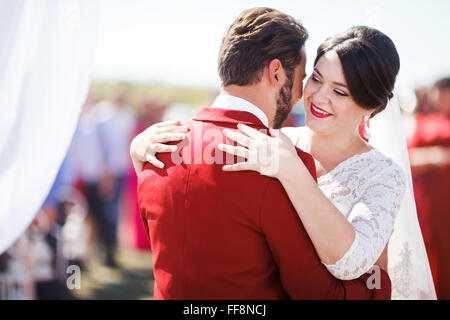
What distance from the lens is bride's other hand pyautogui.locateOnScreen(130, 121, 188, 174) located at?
164cm

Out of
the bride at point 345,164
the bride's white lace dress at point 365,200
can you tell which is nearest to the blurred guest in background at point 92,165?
the bride at point 345,164

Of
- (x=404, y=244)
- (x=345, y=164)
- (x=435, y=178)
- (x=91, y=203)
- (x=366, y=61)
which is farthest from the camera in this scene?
(x=91, y=203)

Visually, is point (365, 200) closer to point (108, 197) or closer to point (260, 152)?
point (260, 152)

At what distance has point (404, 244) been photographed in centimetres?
254

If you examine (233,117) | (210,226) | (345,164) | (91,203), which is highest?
(233,117)

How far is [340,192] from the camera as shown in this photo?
7.00 ft

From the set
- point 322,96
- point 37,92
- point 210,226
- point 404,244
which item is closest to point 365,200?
point 322,96

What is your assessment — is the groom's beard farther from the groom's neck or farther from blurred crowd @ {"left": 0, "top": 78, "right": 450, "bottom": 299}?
blurred crowd @ {"left": 0, "top": 78, "right": 450, "bottom": 299}

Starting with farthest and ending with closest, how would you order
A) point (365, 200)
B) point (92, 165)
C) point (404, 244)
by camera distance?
1. point (92, 165)
2. point (404, 244)
3. point (365, 200)

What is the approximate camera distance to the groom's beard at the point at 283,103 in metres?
1.71

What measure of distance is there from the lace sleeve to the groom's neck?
534mm

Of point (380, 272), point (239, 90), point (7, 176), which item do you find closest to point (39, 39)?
point (7, 176)

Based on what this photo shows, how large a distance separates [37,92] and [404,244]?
205cm

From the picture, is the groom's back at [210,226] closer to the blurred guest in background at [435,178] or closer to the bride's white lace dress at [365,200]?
the bride's white lace dress at [365,200]
